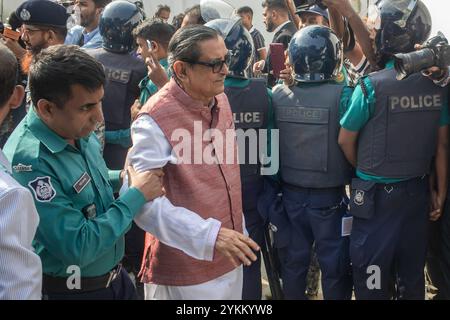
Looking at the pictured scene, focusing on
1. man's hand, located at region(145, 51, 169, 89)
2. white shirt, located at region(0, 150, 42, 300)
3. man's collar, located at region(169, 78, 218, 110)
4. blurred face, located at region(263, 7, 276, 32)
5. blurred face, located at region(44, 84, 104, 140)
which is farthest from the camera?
blurred face, located at region(263, 7, 276, 32)

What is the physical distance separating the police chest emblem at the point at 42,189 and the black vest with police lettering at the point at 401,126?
73.4 inches

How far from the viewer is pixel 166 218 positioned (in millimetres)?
2076

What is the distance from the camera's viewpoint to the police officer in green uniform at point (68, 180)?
6.08 ft

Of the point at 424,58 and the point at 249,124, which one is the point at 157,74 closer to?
the point at 249,124

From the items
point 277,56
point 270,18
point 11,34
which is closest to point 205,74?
point 277,56

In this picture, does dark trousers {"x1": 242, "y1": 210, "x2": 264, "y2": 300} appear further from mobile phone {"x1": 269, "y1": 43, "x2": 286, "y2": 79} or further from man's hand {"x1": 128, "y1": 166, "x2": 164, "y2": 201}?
man's hand {"x1": 128, "y1": 166, "x2": 164, "y2": 201}

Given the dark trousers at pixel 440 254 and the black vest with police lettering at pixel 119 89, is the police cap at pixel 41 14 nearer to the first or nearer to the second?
the black vest with police lettering at pixel 119 89

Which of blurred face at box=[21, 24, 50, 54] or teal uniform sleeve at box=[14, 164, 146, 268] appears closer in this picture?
teal uniform sleeve at box=[14, 164, 146, 268]

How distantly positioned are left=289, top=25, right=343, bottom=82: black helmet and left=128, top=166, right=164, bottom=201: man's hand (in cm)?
147

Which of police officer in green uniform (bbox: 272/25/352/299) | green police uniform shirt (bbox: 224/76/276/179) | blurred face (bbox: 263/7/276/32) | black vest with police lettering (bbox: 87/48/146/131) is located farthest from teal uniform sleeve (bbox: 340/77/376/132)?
blurred face (bbox: 263/7/276/32)

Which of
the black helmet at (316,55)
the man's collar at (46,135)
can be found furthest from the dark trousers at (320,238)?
the man's collar at (46,135)

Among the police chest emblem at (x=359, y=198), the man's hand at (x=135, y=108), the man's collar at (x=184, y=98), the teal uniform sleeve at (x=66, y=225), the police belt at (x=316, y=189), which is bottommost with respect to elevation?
the police belt at (x=316, y=189)

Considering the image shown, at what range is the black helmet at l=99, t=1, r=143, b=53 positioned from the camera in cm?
420
